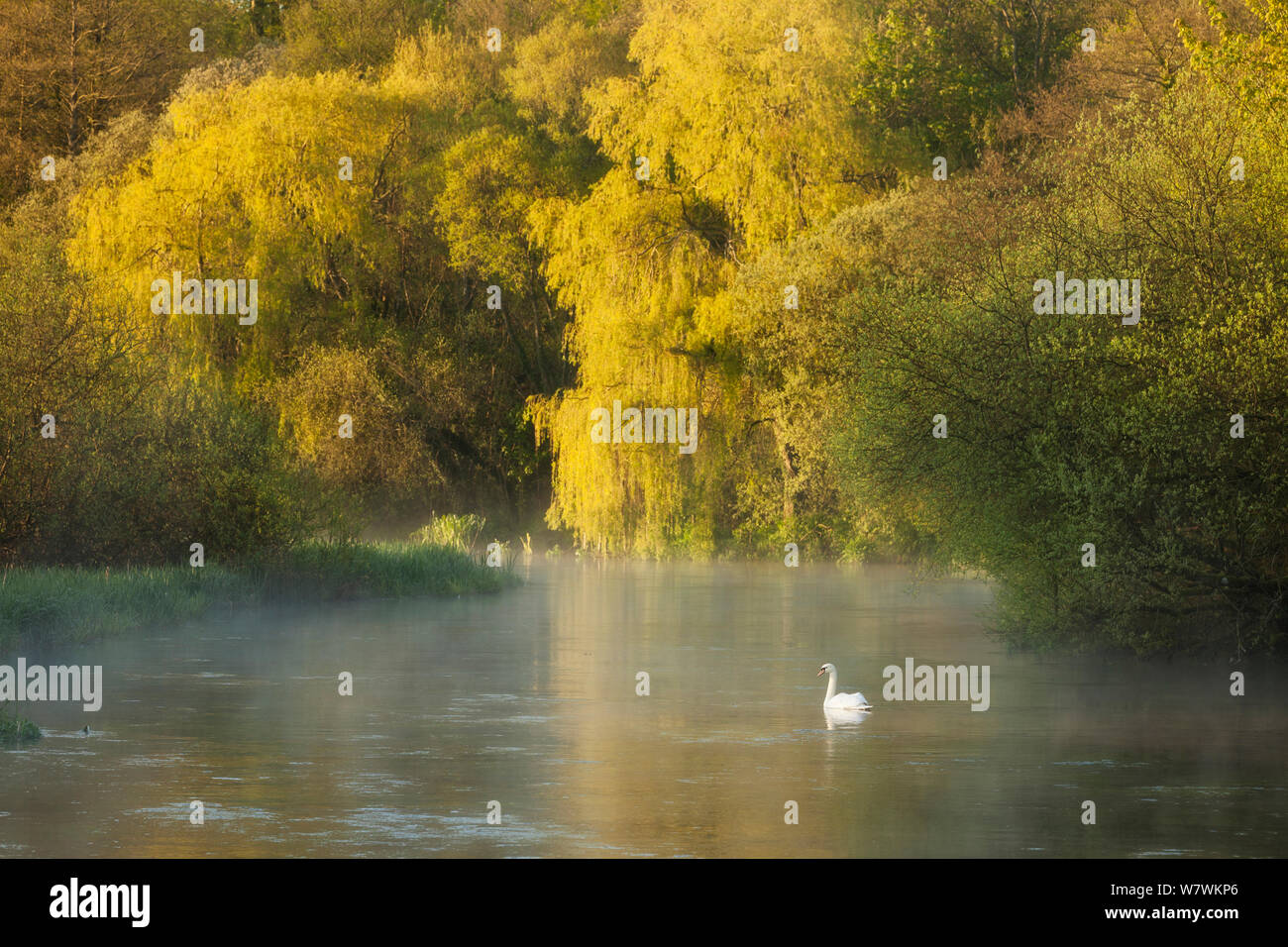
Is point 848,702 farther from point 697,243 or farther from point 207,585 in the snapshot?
point 697,243

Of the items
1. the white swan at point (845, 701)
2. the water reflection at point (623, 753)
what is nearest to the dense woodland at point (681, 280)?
the water reflection at point (623, 753)

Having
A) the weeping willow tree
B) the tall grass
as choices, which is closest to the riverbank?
the tall grass

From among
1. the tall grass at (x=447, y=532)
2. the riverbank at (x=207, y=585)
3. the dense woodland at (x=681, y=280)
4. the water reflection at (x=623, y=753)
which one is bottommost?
the water reflection at (x=623, y=753)

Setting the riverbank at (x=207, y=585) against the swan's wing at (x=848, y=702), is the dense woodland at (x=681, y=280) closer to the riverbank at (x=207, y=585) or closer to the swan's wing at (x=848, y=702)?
the riverbank at (x=207, y=585)

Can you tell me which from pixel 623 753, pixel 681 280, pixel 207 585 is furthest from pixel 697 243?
pixel 623 753

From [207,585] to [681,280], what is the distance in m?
16.6

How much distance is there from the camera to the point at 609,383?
4419cm

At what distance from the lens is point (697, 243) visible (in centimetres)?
4488

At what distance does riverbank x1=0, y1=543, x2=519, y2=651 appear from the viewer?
25.5 metres

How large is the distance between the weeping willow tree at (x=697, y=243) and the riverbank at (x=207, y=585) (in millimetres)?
4863

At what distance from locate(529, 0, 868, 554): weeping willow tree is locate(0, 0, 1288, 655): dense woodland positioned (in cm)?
10

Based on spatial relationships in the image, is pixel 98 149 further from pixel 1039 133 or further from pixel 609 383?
pixel 1039 133

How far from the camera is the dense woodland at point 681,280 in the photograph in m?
23.3

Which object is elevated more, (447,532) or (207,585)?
(447,532)
